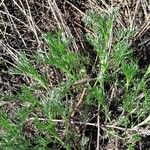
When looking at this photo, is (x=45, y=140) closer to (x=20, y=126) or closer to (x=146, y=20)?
(x=20, y=126)

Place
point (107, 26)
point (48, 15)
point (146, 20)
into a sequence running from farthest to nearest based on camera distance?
point (48, 15) < point (146, 20) < point (107, 26)

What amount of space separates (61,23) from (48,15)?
0.14 meters

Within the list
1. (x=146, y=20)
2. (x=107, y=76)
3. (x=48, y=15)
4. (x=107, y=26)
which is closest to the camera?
(x=107, y=26)

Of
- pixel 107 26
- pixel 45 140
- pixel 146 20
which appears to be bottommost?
pixel 45 140

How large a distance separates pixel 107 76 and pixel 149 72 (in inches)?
7.9

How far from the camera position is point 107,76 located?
1740 millimetres

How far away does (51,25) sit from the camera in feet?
6.88

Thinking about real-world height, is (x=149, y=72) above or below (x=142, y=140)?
above

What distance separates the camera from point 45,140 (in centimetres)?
172

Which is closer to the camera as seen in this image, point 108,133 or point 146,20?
point 108,133

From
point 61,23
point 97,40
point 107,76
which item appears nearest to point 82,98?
point 107,76

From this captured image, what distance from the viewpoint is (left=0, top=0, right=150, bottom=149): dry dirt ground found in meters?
1.95

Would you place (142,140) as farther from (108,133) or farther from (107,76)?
(107,76)

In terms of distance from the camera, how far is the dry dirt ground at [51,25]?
1.95 meters
